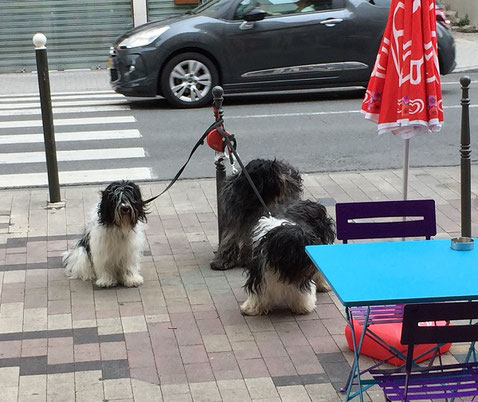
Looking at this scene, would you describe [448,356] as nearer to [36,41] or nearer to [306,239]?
[306,239]

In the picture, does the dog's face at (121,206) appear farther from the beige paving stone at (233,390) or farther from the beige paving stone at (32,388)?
the beige paving stone at (233,390)

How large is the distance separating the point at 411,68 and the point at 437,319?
2.78 meters

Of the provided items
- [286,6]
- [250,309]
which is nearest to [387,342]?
[250,309]

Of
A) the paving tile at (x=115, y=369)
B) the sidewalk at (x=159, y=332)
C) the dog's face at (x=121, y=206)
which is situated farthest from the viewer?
the dog's face at (x=121, y=206)

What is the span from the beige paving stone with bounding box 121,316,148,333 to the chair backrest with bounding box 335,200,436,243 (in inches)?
63.9

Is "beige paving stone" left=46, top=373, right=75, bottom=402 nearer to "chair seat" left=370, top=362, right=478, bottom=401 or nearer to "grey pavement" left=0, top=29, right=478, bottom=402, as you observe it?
"grey pavement" left=0, top=29, right=478, bottom=402

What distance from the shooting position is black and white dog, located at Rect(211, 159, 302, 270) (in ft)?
22.7

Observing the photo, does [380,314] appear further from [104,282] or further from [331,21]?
[331,21]

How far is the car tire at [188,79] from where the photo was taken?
14.4 meters

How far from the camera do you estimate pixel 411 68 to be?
6.15 meters

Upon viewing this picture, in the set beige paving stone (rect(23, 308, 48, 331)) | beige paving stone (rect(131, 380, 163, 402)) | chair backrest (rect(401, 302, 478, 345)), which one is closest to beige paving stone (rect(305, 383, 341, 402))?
beige paving stone (rect(131, 380, 163, 402))

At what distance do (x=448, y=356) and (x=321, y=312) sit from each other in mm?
1103

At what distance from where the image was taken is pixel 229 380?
5.32m

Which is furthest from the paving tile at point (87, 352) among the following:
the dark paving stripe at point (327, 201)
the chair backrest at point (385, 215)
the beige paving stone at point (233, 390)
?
the dark paving stripe at point (327, 201)
